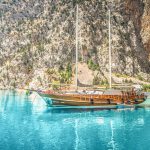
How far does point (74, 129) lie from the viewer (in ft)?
220

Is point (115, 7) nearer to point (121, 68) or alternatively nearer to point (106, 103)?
point (121, 68)

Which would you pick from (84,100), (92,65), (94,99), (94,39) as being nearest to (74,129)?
(84,100)

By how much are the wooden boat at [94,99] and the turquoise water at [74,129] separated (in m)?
1.68

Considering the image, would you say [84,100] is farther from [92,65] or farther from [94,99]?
[92,65]

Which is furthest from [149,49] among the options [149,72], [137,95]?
[137,95]

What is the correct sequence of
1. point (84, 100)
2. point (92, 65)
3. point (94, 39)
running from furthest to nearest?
1. point (94, 39)
2. point (92, 65)
3. point (84, 100)

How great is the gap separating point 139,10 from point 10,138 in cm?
10388

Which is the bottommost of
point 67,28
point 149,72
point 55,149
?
point 55,149

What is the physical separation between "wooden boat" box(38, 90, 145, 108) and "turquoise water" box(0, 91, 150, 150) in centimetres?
168

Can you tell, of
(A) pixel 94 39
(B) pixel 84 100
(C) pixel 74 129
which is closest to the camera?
(C) pixel 74 129

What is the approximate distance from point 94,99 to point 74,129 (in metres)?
23.8

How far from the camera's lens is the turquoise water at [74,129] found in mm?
54947

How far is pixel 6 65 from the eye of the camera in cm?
18425

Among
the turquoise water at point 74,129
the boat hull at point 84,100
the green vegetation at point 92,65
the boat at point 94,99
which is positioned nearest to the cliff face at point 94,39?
the green vegetation at point 92,65
